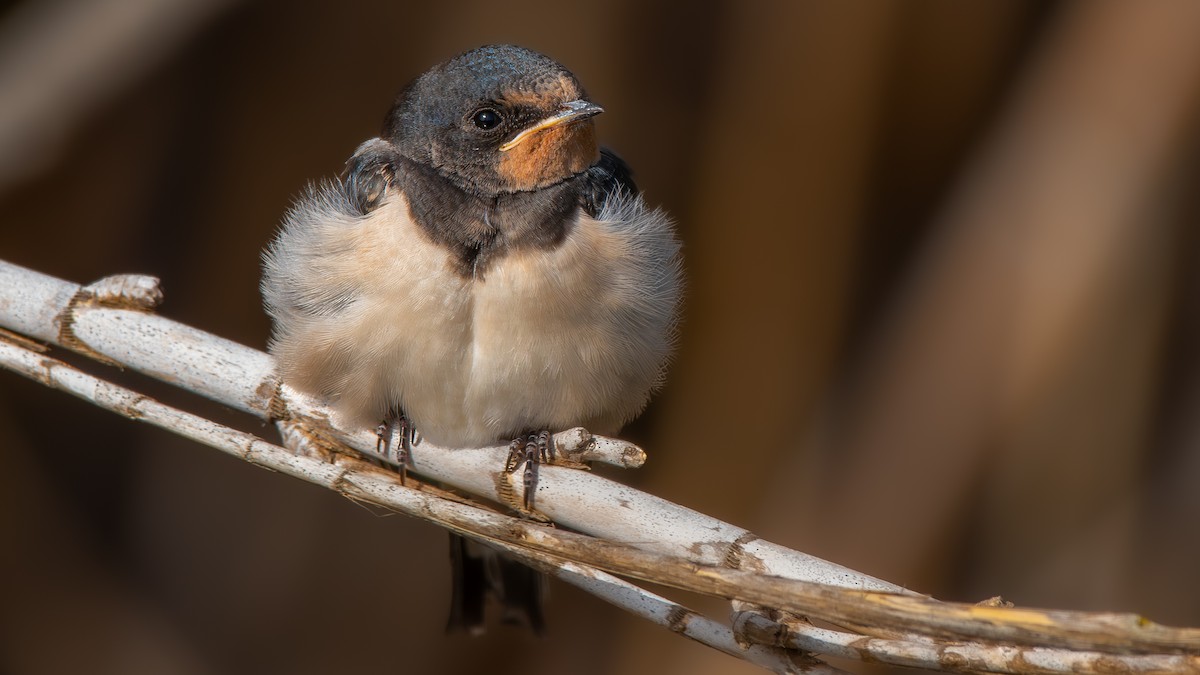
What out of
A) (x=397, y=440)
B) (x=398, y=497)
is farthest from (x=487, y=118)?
(x=398, y=497)

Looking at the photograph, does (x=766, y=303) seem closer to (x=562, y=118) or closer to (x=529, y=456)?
(x=562, y=118)

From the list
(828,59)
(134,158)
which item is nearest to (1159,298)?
(828,59)

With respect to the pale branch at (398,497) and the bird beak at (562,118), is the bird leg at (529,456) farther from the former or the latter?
the bird beak at (562,118)

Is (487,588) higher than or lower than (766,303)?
lower

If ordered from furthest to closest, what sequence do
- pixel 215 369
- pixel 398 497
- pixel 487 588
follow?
pixel 487 588, pixel 215 369, pixel 398 497

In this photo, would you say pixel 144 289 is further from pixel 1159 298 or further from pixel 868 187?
pixel 1159 298

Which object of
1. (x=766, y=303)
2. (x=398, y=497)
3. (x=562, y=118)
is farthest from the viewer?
(x=766, y=303)

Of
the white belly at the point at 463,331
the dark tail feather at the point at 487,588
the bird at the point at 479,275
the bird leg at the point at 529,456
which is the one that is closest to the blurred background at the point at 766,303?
the dark tail feather at the point at 487,588
